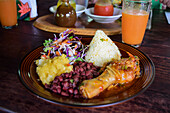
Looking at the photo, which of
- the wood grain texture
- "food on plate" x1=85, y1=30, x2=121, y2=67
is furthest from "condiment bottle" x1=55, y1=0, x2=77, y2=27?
"food on plate" x1=85, y1=30, x2=121, y2=67

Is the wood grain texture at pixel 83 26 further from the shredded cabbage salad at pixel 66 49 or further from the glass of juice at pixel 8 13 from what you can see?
the shredded cabbage salad at pixel 66 49

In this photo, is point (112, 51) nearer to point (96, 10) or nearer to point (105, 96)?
point (105, 96)

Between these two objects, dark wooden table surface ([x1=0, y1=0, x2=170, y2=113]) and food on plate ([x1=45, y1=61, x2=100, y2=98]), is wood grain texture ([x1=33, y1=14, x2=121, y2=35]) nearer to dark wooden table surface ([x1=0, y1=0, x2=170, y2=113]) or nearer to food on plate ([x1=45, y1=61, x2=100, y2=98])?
dark wooden table surface ([x1=0, y1=0, x2=170, y2=113])

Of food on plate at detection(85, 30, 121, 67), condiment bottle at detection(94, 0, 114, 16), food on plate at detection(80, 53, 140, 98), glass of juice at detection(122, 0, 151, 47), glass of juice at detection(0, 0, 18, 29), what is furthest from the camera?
condiment bottle at detection(94, 0, 114, 16)

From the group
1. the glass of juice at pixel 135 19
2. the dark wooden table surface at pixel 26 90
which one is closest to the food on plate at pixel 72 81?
the dark wooden table surface at pixel 26 90

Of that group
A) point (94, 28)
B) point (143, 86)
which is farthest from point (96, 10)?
point (143, 86)

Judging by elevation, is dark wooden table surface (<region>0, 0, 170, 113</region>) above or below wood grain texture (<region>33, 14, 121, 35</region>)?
below
